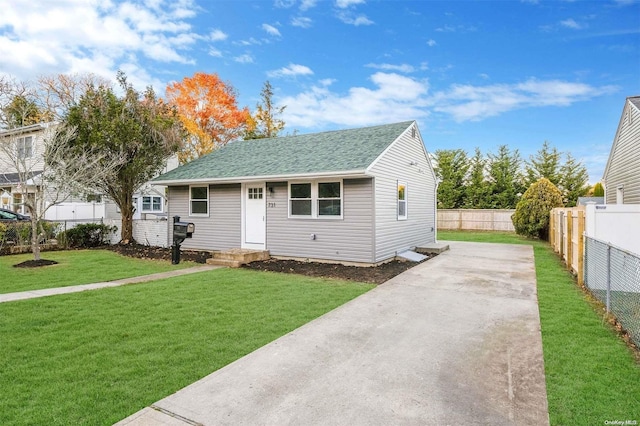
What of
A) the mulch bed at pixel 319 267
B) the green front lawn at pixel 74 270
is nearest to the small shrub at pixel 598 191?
the mulch bed at pixel 319 267

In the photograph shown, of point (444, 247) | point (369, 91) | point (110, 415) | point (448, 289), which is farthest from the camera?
point (369, 91)

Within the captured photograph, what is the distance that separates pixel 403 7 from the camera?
13.3m

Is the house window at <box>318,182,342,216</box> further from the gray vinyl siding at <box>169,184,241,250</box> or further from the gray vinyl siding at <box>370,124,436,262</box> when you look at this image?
the gray vinyl siding at <box>169,184,241,250</box>

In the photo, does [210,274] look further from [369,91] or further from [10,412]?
[369,91]

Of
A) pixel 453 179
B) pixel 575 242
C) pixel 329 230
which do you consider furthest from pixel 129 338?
pixel 453 179

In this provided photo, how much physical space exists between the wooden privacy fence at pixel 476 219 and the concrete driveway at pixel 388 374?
57.2 feet

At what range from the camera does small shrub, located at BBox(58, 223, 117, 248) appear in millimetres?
13242

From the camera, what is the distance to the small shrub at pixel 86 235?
43.4ft

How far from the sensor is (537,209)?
16.7m

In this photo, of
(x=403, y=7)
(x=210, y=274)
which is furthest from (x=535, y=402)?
→ (x=403, y=7)

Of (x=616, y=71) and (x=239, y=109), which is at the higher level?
(x=239, y=109)

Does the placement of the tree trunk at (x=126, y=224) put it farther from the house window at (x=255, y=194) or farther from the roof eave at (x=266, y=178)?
the house window at (x=255, y=194)

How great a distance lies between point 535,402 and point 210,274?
23.2ft

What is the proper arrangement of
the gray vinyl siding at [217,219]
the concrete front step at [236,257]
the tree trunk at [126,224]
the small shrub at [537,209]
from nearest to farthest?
the concrete front step at [236,257], the gray vinyl siding at [217,219], the tree trunk at [126,224], the small shrub at [537,209]
